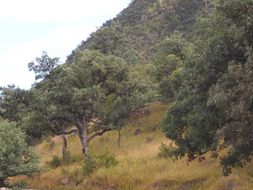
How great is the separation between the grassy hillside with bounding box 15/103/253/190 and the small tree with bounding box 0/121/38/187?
1.16m

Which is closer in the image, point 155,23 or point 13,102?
point 13,102

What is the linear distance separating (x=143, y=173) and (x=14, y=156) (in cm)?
802

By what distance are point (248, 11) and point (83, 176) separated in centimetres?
1945

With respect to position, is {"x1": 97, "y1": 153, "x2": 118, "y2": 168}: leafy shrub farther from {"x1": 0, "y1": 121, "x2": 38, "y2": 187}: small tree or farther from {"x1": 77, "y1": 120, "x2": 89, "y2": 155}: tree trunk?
{"x1": 0, "y1": 121, "x2": 38, "y2": 187}: small tree

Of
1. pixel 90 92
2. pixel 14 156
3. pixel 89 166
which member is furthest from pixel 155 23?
pixel 14 156

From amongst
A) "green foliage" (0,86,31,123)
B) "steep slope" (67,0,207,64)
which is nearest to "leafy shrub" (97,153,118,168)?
"green foliage" (0,86,31,123)

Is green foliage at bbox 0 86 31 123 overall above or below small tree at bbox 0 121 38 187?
above

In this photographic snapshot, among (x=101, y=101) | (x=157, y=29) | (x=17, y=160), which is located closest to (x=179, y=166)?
(x=17, y=160)

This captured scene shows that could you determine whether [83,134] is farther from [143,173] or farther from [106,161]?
[143,173]

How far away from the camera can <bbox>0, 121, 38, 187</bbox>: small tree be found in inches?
1104

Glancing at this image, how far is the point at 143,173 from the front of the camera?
103ft

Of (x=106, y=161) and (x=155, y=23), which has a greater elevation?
(x=155, y=23)

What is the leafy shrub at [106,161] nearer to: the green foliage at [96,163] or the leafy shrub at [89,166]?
the green foliage at [96,163]

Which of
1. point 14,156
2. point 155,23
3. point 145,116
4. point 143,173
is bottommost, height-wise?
point 143,173
